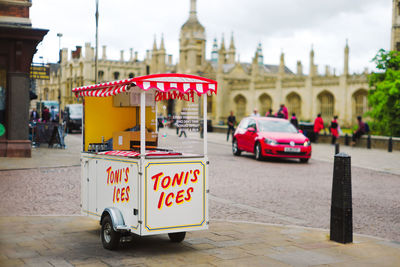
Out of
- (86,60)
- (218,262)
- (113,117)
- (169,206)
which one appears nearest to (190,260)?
(218,262)

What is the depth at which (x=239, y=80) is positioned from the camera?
83.6 metres

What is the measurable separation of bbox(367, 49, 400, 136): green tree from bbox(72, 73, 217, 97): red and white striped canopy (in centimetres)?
2831

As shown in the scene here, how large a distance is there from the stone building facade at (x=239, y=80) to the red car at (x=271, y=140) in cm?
4172

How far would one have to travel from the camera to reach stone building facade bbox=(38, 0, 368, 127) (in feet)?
198

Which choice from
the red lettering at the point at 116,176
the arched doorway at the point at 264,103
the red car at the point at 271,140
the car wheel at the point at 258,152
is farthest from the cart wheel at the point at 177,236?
the arched doorway at the point at 264,103

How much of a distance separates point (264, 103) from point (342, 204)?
228 ft

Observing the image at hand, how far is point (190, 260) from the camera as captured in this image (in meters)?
5.16

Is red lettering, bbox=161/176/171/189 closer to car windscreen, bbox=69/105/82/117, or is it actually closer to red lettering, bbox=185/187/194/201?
red lettering, bbox=185/187/194/201

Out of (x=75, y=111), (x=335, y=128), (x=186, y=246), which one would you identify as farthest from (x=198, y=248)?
(x=75, y=111)

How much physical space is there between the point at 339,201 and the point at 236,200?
10.7 ft

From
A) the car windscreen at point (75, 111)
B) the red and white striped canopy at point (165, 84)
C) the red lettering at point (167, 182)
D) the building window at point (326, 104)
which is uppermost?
the building window at point (326, 104)

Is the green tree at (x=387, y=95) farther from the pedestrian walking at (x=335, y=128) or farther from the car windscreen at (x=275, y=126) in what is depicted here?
the car windscreen at (x=275, y=126)

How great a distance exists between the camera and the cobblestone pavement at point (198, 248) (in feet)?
16.7

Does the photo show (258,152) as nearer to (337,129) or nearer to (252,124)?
(252,124)
